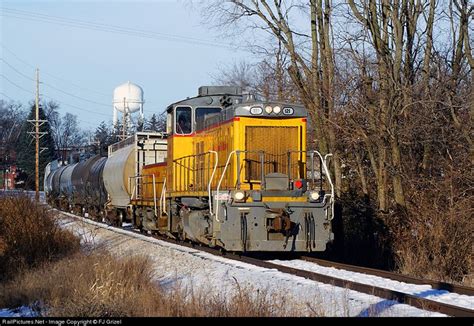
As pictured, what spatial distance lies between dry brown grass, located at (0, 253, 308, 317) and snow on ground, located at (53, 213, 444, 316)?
1.16ft

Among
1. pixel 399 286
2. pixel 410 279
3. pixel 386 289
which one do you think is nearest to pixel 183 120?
pixel 410 279

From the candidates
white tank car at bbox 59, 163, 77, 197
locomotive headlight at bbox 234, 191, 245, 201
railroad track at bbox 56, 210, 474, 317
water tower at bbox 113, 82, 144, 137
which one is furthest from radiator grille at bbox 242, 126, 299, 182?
water tower at bbox 113, 82, 144, 137

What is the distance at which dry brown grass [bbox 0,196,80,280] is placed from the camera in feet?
52.4

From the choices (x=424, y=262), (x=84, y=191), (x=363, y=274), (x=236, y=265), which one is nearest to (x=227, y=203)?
(x=236, y=265)

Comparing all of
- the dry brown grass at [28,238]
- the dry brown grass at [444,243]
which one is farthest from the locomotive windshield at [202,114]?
the dry brown grass at [444,243]

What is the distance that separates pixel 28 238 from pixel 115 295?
7.93 m

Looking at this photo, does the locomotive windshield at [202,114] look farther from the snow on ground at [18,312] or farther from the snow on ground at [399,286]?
the snow on ground at [18,312]

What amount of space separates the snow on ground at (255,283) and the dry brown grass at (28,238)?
1607mm

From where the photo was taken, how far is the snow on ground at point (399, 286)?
966 centimetres

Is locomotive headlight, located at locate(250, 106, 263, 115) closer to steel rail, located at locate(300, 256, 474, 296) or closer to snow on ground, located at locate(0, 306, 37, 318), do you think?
steel rail, located at locate(300, 256, 474, 296)

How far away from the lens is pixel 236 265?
1349 centimetres

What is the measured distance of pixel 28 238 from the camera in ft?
56.1
